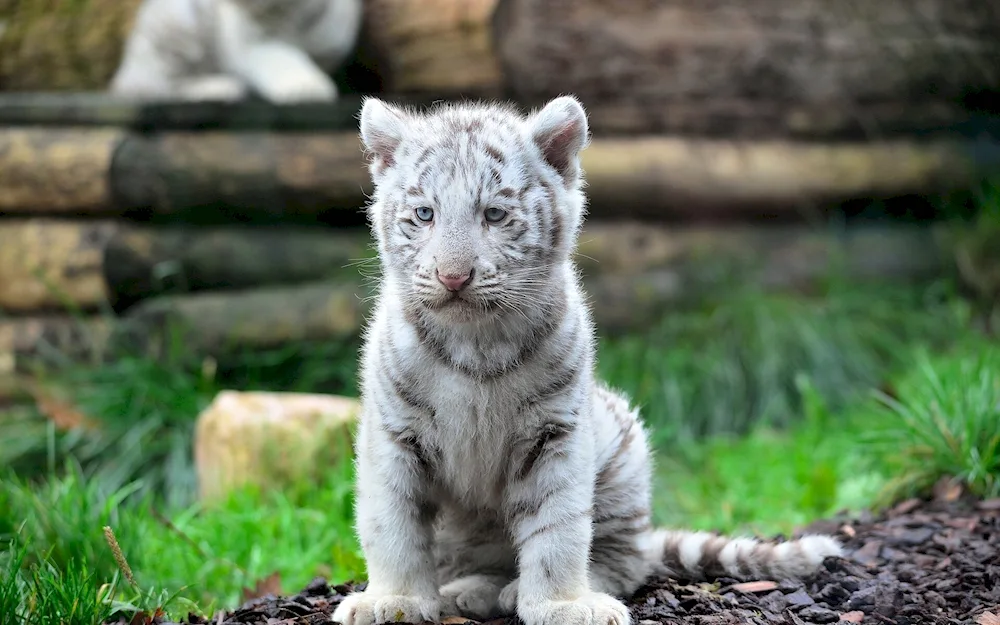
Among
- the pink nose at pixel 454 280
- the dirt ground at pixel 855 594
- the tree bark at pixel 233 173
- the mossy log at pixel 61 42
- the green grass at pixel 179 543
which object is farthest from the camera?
the mossy log at pixel 61 42

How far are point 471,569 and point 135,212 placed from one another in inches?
161

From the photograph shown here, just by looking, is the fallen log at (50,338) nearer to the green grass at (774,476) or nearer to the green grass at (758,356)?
the green grass at (758,356)

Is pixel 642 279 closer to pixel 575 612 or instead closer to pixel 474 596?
pixel 474 596

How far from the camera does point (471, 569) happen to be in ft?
11.5

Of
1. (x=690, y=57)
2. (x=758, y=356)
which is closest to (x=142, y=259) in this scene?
(x=690, y=57)

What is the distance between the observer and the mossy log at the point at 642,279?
21.0 feet

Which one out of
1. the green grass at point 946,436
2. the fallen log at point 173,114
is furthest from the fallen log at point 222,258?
the green grass at point 946,436

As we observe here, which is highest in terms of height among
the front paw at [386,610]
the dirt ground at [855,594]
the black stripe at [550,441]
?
the black stripe at [550,441]

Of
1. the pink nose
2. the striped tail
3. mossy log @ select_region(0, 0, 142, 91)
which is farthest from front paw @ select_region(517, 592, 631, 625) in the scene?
mossy log @ select_region(0, 0, 142, 91)

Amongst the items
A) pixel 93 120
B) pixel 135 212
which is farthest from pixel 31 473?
pixel 93 120

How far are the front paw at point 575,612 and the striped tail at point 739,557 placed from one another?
638 mm

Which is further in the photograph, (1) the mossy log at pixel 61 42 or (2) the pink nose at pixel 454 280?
(1) the mossy log at pixel 61 42

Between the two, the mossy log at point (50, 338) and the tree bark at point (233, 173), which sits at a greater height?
the tree bark at point (233, 173)

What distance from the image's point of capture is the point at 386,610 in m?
2.99
